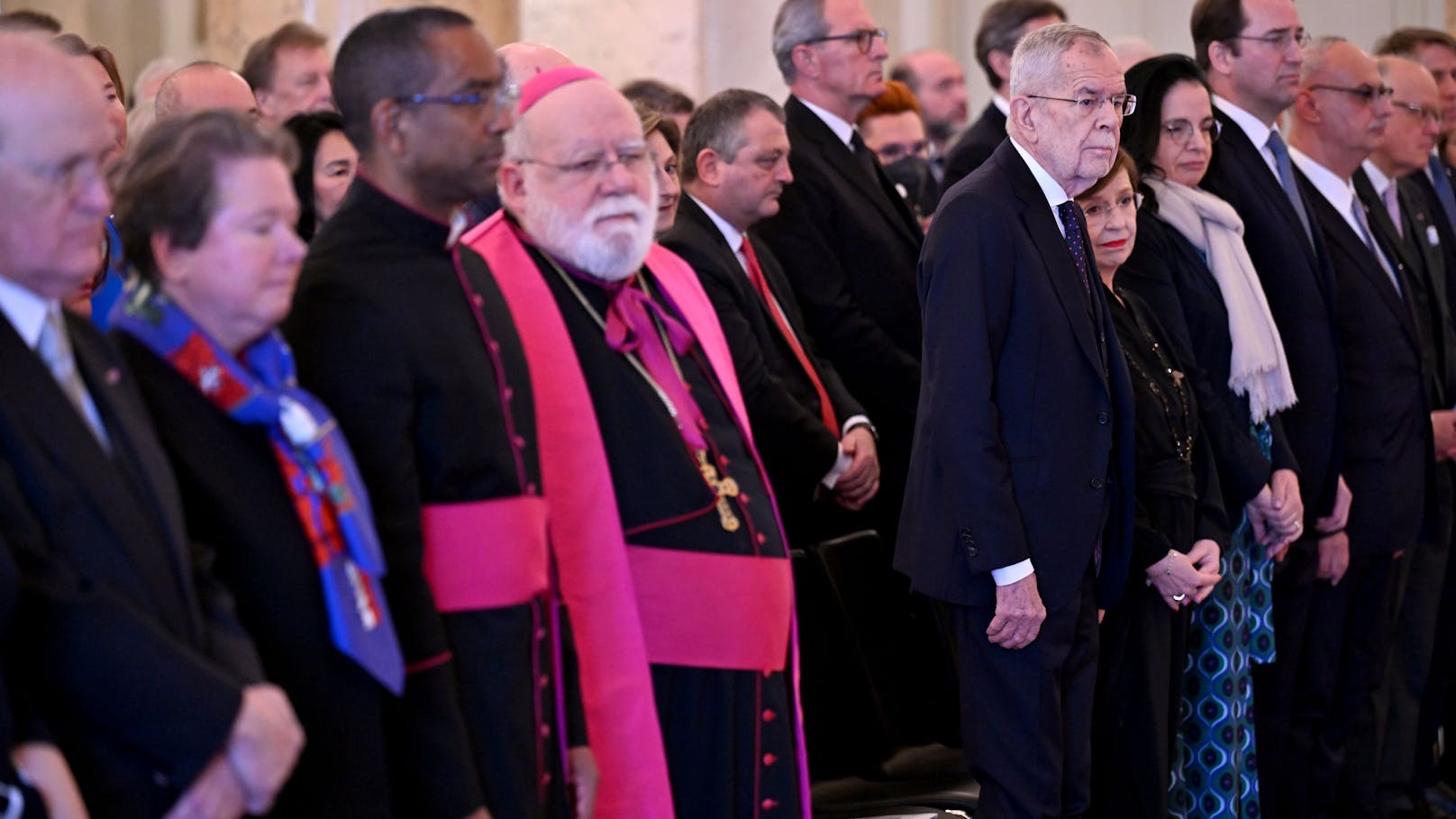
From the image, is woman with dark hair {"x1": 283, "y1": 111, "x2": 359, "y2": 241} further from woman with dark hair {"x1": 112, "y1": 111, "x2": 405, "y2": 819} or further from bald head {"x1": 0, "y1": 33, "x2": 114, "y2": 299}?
bald head {"x1": 0, "y1": 33, "x2": 114, "y2": 299}

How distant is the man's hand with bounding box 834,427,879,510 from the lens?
14.9 ft

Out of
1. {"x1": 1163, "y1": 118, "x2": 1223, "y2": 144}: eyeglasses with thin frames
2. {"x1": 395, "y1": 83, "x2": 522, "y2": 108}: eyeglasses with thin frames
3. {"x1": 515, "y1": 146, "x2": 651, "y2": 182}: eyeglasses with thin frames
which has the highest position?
{"x1": 395, "y1": 83, "x2": 522, "y2": 108}: eyeglasses with thin frames

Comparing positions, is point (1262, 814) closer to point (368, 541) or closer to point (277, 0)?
point (368, 541)

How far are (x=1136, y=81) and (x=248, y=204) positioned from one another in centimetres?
307

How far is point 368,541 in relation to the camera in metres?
2.24

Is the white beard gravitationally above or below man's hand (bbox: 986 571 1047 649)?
above

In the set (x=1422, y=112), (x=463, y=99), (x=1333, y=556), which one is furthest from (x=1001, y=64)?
(x=463, y=99)

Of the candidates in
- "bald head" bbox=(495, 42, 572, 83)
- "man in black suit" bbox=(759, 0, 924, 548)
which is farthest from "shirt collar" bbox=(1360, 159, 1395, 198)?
"bald head" bbox=(495, 42, 572, 83)

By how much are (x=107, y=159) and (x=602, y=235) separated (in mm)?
805

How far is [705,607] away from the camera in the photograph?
122 inches

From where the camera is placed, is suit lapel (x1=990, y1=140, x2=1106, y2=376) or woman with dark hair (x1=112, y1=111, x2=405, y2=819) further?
suit lapel (x1=990, y1=140, x2=1106, y2=376)

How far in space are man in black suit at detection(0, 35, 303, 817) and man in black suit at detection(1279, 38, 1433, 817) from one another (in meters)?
3.59

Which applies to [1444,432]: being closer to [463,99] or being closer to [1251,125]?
[1251,125]

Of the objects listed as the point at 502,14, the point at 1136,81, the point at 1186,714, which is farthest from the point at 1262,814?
the point at 502,14
